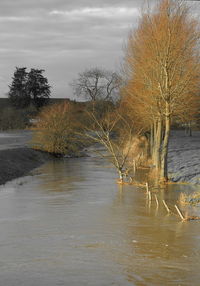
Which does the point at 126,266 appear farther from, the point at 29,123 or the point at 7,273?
the point at 29,123

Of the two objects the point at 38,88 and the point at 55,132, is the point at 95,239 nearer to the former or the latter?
the point at 55,132

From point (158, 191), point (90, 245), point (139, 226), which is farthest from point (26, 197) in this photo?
point (90, 245)

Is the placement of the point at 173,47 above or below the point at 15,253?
above

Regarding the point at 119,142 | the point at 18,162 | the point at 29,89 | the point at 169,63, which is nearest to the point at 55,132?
the point at 119,142

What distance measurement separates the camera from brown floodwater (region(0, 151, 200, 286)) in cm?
1155

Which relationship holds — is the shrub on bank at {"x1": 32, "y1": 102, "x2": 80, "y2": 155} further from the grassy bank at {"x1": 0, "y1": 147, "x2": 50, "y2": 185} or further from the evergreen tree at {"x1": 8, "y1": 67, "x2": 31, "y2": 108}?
the evergreen tree at {"x1": 8, "y1": 67, "x2": 31, "y2": 108}

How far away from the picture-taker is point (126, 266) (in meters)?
12.3

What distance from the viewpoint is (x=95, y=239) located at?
15180 mm

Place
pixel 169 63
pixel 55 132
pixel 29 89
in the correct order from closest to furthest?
pixel 169 63
pixel 55 132
pixel 29 89

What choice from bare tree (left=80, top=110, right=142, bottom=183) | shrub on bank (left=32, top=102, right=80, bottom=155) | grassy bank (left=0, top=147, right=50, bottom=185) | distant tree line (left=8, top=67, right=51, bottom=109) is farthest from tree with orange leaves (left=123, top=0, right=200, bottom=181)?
distant tree line (left=8, top=67, right=51, bottom=109)

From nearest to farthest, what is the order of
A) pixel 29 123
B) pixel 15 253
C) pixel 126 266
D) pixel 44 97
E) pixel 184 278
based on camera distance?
pixel 184 278 < pixel 126 266 < pixel 15 253 < pixel 29 123 < pixel 44 97

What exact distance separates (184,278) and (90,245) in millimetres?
3851

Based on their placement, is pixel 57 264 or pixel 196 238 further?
pixel 196 238

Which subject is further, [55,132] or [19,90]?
[19,90]
